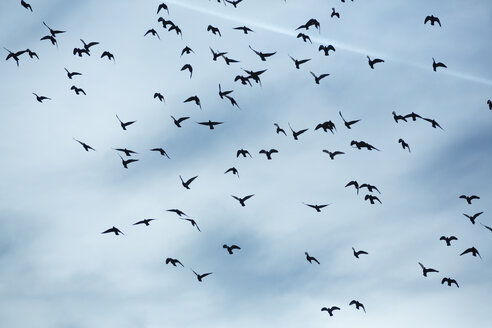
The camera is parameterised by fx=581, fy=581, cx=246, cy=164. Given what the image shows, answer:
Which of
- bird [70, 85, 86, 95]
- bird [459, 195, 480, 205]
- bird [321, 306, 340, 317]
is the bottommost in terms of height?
bird [321, 306, 340, 317]

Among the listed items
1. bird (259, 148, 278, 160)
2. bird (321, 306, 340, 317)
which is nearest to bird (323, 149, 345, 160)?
bird (259, 148, 278, 160)

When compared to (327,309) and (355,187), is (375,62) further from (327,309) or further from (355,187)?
(327,309)

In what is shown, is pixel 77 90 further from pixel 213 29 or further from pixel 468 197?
pixel 468 197

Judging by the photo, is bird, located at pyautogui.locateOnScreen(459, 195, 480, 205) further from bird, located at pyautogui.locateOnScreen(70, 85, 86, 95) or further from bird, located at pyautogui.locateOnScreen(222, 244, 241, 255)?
bird, located at pyautogui.locateOnScreen(70, 85, 86, 95)

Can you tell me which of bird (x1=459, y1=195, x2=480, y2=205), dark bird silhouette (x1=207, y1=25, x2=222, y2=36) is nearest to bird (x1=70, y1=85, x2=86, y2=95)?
dark bird silhouette (x1=207, y1=25, x2=222, y2=36)

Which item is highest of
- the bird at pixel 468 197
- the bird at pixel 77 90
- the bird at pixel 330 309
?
the bird at pixel 77 90

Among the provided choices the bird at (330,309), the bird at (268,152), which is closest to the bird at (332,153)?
the bird at (268,152)

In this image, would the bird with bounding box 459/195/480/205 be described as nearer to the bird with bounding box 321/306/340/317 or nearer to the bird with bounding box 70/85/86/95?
→ the bird with bounding box 321/306/340/317

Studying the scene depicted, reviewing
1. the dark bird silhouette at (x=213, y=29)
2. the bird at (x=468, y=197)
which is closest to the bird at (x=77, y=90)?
the dark bird silhouette at (x=213, y=29)

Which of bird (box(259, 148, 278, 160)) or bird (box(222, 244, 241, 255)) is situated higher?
bird (box(259, 148, 278, 160))

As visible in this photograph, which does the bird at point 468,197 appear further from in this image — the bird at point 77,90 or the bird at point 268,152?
the bird at point 77,90

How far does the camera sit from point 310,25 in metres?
46.8

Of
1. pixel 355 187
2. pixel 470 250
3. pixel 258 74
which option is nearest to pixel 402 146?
pixel 355 187

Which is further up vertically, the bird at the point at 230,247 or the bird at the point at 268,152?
the bird at the point at 268,152
